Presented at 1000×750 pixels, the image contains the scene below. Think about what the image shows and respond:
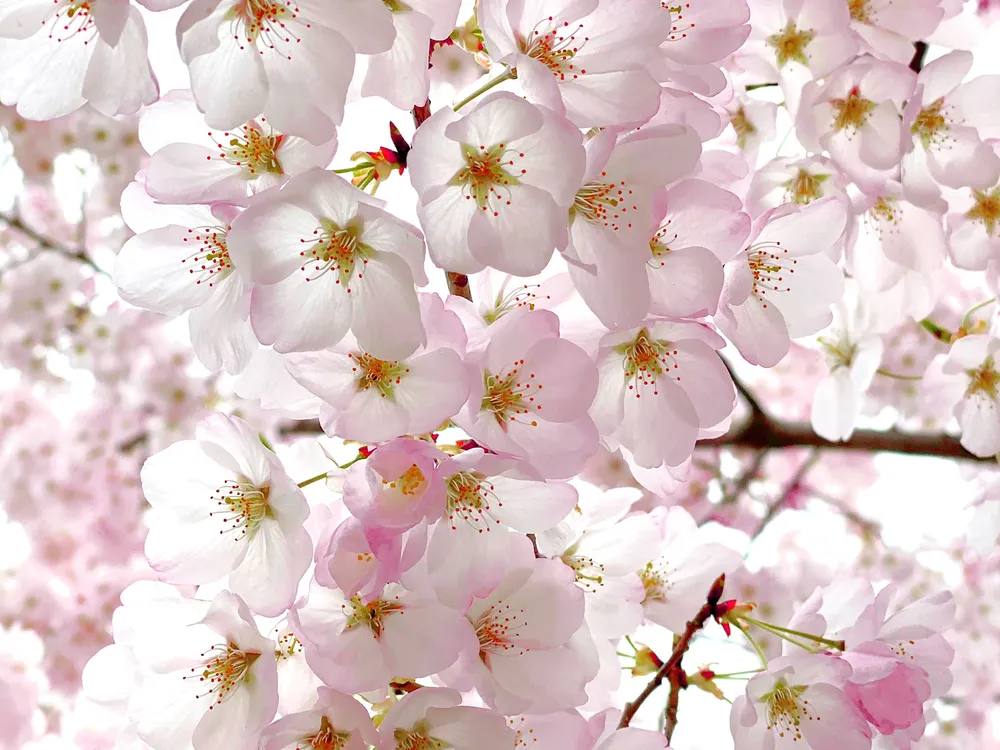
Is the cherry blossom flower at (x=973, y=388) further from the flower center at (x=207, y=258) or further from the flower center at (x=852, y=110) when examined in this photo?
the flower center at (x=207, y=258)

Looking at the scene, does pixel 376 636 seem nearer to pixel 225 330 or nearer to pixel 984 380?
pixel 225 330

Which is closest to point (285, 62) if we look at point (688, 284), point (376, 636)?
point (688, 284)

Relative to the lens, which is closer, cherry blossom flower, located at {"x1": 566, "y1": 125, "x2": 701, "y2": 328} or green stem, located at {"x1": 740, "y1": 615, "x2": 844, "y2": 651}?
cherry blossom flower, located at {"x1": 566, "y1": 125, "x2": 701, "y2": 328}

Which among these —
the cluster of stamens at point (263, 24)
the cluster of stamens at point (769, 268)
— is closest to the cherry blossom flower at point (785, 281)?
the cluster of stamens at point (769, 268)

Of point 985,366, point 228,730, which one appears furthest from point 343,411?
point 985,366

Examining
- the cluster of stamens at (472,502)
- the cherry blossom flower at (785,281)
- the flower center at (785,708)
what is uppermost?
the cherry blossom flower at (785,281)

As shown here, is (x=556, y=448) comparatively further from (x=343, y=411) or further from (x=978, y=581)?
(x=978, y=581)

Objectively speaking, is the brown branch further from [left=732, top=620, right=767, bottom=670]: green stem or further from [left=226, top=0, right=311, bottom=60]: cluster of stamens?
[left=226, top=0, right=311, bottom=60]: cluster of stamens

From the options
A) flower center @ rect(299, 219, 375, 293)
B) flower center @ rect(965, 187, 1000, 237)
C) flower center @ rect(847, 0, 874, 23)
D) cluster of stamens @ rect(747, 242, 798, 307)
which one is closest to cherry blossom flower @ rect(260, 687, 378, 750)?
flower center @ rect(299, 219, 375, 293)
